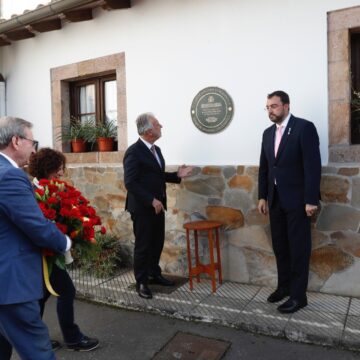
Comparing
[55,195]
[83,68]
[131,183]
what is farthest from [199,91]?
[55,195]

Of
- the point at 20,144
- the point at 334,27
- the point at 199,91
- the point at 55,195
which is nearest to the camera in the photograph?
the point at 20,144

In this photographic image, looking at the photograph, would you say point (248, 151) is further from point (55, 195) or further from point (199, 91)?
point (55, 195)

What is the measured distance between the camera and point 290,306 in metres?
3.52

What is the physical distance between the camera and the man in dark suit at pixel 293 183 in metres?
3.42

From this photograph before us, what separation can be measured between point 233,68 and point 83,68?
225cm

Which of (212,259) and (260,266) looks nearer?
(212,259)

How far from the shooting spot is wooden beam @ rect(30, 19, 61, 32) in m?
5.49

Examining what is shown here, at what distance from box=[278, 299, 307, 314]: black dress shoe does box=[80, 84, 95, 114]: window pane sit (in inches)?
148

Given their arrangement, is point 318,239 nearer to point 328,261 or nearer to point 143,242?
point 328,261

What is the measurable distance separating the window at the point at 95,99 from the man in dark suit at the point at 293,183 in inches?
104

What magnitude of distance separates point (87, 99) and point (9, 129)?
3888 millimetres

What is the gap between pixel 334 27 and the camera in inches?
147

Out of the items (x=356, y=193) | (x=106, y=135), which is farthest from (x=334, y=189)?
(x=106, y=135)

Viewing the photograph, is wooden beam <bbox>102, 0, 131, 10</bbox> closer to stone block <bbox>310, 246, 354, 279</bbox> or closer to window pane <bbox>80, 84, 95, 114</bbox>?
window pane <bbox>80, 84, 95, 114</bbox>
